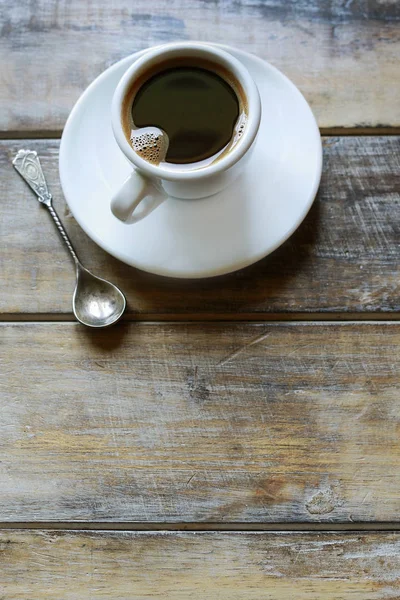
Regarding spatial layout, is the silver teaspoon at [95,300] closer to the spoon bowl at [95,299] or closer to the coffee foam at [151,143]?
the spoon bowl at [95,299]

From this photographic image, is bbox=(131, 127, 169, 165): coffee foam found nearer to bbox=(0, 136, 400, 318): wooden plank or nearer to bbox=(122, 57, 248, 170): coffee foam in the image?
bbox=(122, 57, 248, 170): coffee foam

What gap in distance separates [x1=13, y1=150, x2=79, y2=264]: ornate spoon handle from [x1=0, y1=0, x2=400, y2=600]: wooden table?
0.01 meters

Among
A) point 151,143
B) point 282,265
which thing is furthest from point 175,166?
point 282,265

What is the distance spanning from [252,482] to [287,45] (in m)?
0.57

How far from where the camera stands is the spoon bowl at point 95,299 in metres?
0.79

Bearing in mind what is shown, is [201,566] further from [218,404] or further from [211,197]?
[211,197]

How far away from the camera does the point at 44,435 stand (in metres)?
0.78

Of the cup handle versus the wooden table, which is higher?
the cup handle

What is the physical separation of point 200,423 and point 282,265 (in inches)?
8.6

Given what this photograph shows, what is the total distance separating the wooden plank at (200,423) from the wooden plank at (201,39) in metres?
0.30

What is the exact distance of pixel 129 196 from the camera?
2.19 feet

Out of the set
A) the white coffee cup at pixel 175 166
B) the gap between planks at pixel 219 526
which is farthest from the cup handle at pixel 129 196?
the gap between planks at pixel 219 526

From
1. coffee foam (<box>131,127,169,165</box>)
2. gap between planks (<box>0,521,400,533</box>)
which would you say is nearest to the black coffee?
coffee foam (<box>131,127,169,165</box>)

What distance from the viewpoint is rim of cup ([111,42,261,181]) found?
67cm
